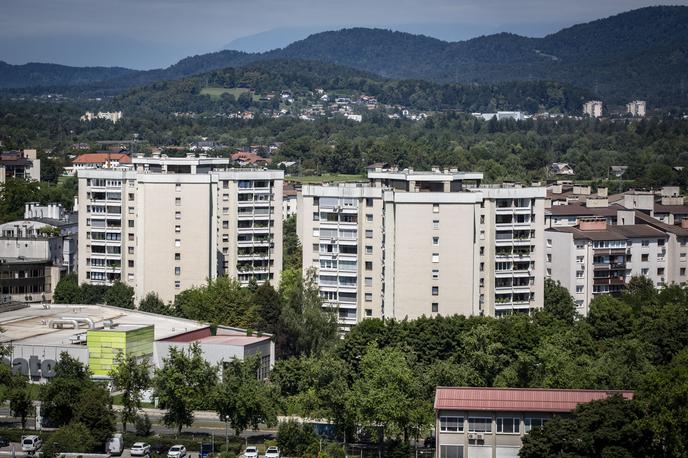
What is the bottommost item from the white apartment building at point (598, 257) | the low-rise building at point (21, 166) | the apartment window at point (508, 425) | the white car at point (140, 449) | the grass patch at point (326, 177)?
the white car at point (140, 449)

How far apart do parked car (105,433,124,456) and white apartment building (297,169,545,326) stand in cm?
1453

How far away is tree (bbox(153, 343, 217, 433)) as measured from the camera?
33.7m

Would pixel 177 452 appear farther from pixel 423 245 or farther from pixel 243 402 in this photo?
pixel 423 245

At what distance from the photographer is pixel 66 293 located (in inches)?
2066

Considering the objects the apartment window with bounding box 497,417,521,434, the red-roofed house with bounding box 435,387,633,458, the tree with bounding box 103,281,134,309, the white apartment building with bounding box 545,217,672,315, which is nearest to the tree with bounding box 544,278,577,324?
the white apartment building with bounding box 545,217,672,315

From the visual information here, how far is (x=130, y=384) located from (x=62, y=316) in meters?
10.1

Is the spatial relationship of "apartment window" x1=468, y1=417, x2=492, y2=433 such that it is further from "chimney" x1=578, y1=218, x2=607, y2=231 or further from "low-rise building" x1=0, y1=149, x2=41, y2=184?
"low-rise building" x1=0, y1=149, x2=41, y2=184

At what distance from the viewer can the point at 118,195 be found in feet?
178

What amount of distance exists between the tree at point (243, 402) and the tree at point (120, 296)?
55.6 ft

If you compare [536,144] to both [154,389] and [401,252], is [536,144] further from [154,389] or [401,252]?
[154,389]

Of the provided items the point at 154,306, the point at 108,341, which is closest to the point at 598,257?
the point at 154,306

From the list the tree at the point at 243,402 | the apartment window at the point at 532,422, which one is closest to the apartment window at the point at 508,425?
the apartment window at the point at 532,422

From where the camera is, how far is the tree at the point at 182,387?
33.7 meters

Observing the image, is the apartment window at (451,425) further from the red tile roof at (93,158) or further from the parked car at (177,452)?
the red tile roof at (93,158)
